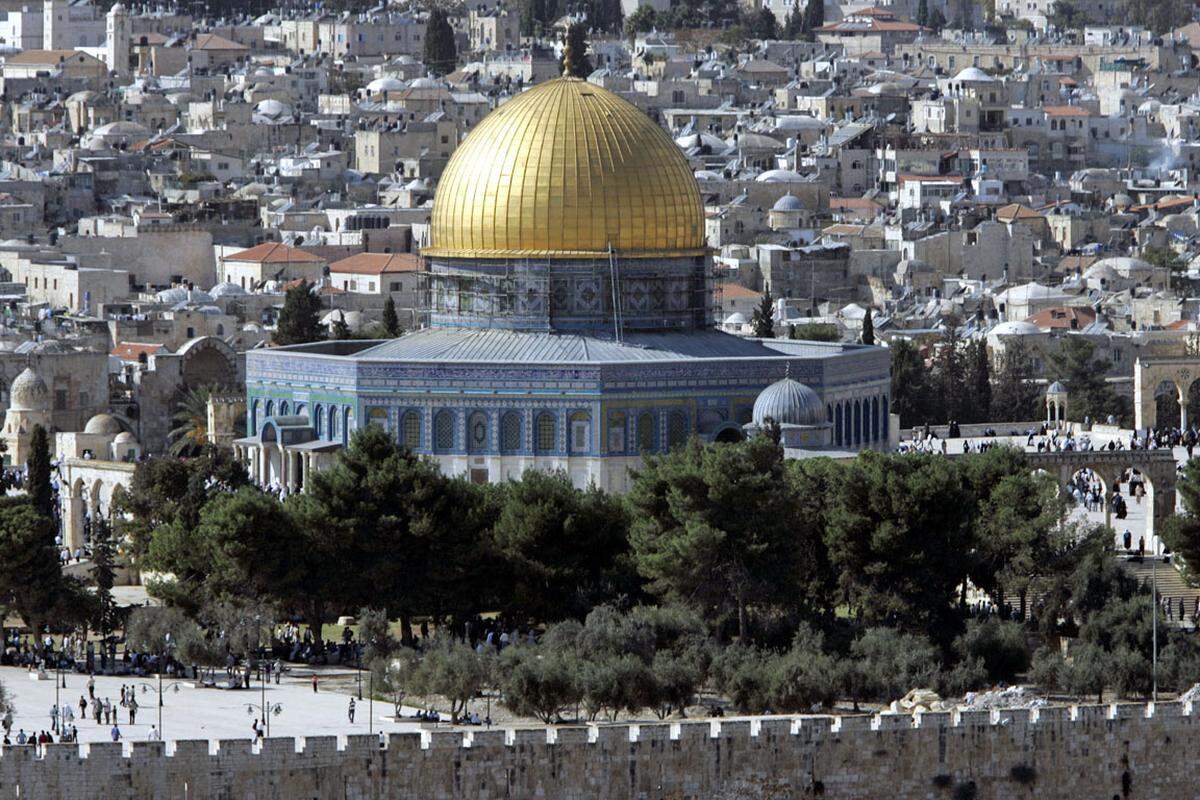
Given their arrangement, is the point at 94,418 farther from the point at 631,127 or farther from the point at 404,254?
the point at 404,254

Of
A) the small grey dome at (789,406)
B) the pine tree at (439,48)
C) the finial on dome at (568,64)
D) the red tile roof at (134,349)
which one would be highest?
the finial on dome at (568,64)

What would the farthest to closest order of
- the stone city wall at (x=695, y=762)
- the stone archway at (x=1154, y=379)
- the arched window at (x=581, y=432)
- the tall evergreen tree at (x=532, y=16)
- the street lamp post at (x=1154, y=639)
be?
the tall evergreen tree at (x=532, y=16) → the stone archway at (x=1154, y=379) → the arched window at (x=581, y=432) → the street lamp post at (x=1154, y=639) → the stone city wall at (x=695, y=762)

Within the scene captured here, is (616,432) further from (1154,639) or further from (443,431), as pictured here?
(1154,639)

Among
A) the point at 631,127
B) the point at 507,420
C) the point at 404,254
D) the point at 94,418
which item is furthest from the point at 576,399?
the point at 404,254

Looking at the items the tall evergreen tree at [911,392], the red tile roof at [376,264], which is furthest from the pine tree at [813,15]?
the tall evergreen tree at [911,392]

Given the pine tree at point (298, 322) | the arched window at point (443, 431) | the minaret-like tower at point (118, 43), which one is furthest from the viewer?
the minaret-like tower at point (118, 43)

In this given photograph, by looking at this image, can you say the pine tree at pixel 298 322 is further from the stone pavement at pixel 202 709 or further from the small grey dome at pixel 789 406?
the stone pavement at pixel 202 709

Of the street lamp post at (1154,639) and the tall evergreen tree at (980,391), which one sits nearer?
the street lamp post at (1154,639)
